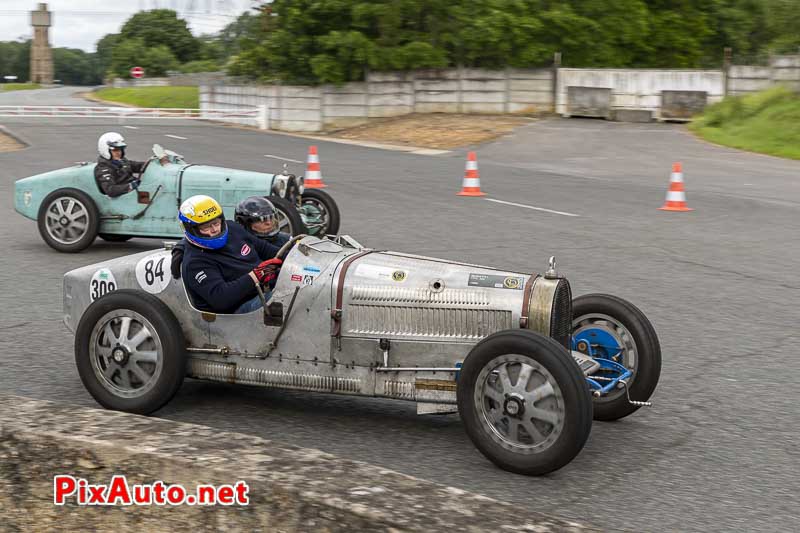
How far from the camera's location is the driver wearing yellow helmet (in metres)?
6.12

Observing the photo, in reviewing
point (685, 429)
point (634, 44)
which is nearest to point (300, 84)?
point (634, 44)

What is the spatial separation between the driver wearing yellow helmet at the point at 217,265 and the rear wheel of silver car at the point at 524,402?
1.52 metres

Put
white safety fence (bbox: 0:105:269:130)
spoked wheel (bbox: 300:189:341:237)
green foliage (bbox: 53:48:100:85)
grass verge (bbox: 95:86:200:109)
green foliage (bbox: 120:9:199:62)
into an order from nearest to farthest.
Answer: spoked wheel (bbox: 300:189:341:237) → white safety fence (bbox: 0:105:269:130) → grass verge (bbox: 95:86:200:109) → green foliage (bbox: 120:9:199:62) → green foliage (bbox: 53:48:100:85)

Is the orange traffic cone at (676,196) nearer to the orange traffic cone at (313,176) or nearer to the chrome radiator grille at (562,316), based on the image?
the orange traffic cone at (313,176)

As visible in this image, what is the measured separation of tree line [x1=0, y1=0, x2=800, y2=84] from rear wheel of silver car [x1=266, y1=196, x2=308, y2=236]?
66.0ft

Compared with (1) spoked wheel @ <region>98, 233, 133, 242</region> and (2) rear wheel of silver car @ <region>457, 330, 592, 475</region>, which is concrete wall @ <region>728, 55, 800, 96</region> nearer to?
(1) spoked wheel @ <region>98, 233, 133, 242</region>

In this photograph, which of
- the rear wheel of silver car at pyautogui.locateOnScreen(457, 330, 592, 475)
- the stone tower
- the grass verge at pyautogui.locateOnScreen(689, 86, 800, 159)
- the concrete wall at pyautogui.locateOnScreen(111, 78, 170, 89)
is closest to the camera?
the rear wheel of silver car at pyautogui.locateOnScreen(457, 330, 592, 475)

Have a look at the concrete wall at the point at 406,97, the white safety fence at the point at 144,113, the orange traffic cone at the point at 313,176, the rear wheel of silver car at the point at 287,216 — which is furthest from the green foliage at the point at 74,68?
the rear wheel of silver car at the point at 287,216

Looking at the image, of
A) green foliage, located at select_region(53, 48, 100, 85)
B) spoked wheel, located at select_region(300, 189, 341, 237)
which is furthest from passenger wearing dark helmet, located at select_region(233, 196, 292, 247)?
green foliage, located at select_region(53, 48, 100, 85)

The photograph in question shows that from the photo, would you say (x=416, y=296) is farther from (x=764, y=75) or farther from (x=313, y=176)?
(x=764, y=75)

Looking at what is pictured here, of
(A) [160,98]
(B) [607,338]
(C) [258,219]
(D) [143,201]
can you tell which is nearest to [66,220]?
(D) [143,201]

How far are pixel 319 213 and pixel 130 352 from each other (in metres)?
6.31

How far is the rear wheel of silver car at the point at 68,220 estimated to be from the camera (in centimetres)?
1139

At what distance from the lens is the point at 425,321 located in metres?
5.71
